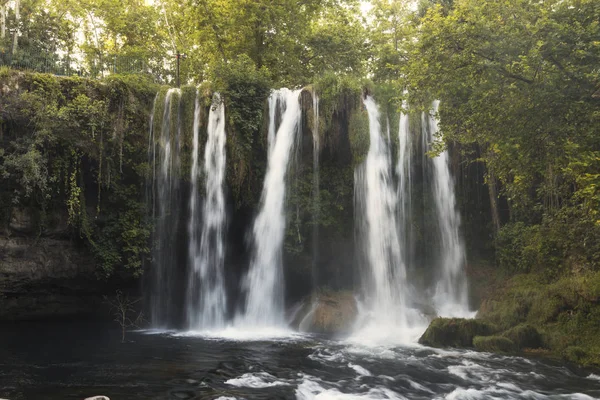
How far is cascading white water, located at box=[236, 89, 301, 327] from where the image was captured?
1568cm

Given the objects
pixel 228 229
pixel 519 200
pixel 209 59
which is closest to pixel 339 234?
pixel 228 229

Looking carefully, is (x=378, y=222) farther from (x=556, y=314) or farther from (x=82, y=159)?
(x=82, y=159)

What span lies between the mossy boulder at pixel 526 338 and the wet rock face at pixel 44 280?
1347 cm

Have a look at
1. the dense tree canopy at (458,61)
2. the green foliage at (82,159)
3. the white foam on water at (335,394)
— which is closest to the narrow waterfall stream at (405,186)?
the dense tree canopy at (458,61)

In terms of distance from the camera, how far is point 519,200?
16.1 meters

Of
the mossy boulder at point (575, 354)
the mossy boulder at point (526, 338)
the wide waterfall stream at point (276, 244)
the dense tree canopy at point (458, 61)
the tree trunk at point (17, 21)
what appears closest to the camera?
the dense tree canopy at point (458, 61)

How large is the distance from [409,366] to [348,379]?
1.74 m

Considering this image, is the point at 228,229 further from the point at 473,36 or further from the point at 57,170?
the point at 473,36

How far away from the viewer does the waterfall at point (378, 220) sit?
16.0 m

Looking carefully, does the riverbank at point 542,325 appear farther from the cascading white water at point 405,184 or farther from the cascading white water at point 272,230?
the cascading white water at point 272,230

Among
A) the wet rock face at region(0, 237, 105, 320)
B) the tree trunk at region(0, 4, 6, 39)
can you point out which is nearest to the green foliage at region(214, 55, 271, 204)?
the wet rock face at region(0, 237, 105, 320)

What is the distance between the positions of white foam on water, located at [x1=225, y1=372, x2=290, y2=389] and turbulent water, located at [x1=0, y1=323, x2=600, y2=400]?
2cm

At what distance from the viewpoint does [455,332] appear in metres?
11.6

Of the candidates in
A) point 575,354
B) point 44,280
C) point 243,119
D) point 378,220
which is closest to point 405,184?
point 378,220
